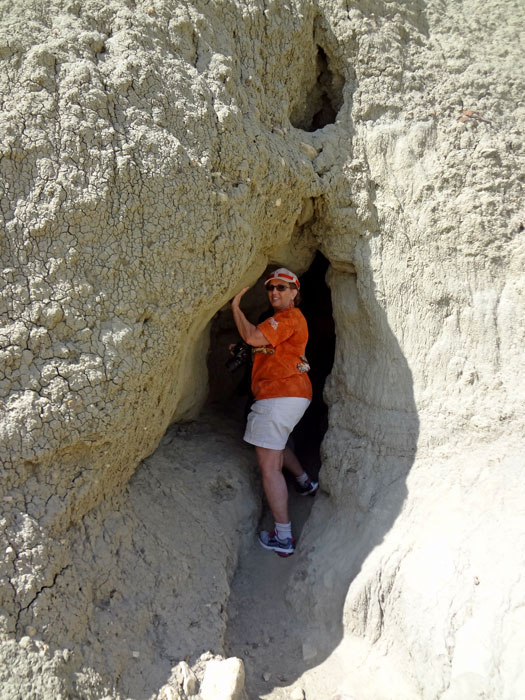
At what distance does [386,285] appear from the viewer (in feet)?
10.6

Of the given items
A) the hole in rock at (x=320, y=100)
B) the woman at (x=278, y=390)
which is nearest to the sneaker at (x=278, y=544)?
the woman at (x=278, y=390)

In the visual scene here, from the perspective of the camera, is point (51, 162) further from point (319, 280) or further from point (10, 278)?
point (319, 280)

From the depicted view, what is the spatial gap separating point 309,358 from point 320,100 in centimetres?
195

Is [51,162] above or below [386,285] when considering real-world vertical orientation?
above

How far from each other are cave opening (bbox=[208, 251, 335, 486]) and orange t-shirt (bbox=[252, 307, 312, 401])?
0.36 m

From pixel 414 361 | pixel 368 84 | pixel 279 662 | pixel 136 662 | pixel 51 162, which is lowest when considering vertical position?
pixel 279 662

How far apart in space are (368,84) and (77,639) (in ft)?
10.2

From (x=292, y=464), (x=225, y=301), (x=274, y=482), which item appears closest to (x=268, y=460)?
(x=274, y=482)

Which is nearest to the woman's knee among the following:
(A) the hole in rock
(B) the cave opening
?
(B) the cave opening

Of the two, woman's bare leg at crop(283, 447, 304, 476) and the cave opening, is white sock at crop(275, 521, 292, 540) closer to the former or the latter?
woman's bare leg at crop(283, 447, 304, 476)

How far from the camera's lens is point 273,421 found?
3.43 metres

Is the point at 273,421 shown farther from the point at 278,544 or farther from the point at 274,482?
the point at 278,544

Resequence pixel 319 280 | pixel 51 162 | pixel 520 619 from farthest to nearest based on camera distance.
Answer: pixel 319 280
pixel 51 162
pixel 520 619

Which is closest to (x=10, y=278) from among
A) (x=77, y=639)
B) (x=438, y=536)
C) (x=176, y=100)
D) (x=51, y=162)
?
(x=51, y=162)
